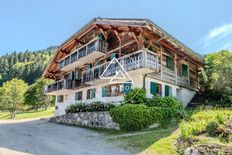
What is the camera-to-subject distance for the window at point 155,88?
2223 centimetres

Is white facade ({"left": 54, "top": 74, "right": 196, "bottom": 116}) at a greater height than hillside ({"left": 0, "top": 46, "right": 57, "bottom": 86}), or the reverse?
hillside ({"left": 0, "top": 46, "right": 57, "bottom": 86})

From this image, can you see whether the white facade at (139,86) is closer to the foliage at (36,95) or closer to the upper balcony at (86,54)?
the upper balcony at (86,54)

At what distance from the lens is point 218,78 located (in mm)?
24469

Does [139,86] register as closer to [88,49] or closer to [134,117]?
[134,117]

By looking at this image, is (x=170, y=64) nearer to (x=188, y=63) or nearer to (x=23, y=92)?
(x=188, y=63)

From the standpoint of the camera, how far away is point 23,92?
54031 mm

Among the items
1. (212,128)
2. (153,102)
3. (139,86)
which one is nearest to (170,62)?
(139,86)

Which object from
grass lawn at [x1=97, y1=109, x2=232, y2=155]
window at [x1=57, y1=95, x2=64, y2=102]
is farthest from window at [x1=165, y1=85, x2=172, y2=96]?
window at [x1=57, y1=95, x2=64, y2=102]

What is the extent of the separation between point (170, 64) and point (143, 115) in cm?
879

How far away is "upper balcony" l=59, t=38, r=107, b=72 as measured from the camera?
80.8 feet

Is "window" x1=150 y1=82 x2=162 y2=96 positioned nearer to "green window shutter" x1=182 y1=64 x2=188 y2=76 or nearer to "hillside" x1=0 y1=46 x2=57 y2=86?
"green window shutter" x1=182 y1=64 x2=188 y2=76

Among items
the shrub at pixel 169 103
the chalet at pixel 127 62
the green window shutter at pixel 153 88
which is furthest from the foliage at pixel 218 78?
the green window shutter at pixel 153 88

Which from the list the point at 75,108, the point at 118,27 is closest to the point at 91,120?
the point at 75,108

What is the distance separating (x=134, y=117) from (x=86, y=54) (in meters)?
10.5
